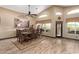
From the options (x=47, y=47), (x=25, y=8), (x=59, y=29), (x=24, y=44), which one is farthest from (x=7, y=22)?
(x=59, y=29)

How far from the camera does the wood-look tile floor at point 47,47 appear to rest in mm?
3141

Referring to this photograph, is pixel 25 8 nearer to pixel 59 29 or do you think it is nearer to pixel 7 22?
pixel 7 22

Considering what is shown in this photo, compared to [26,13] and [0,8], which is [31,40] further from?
[0,8]

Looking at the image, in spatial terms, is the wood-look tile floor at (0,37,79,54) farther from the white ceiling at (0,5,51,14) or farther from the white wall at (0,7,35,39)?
the white ceiling at (0,5,51,14)

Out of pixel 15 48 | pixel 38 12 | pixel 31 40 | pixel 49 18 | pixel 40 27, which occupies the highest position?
pixel 38 12

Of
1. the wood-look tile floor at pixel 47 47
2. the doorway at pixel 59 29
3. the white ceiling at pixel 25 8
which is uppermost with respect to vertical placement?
the white ceiling at pixel 25 8

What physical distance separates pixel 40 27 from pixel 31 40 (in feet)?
1.79

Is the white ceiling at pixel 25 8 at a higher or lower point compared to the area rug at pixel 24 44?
higher

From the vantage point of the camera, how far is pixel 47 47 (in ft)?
10.5

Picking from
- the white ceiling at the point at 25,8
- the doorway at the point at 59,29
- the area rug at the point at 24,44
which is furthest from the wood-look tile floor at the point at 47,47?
the white ceiling at the point at 25,8

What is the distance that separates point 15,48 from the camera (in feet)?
10.4

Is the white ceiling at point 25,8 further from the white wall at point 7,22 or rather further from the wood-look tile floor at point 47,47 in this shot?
the wood-look tile floor at point 47,47

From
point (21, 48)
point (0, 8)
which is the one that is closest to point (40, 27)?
point (21, 48)
